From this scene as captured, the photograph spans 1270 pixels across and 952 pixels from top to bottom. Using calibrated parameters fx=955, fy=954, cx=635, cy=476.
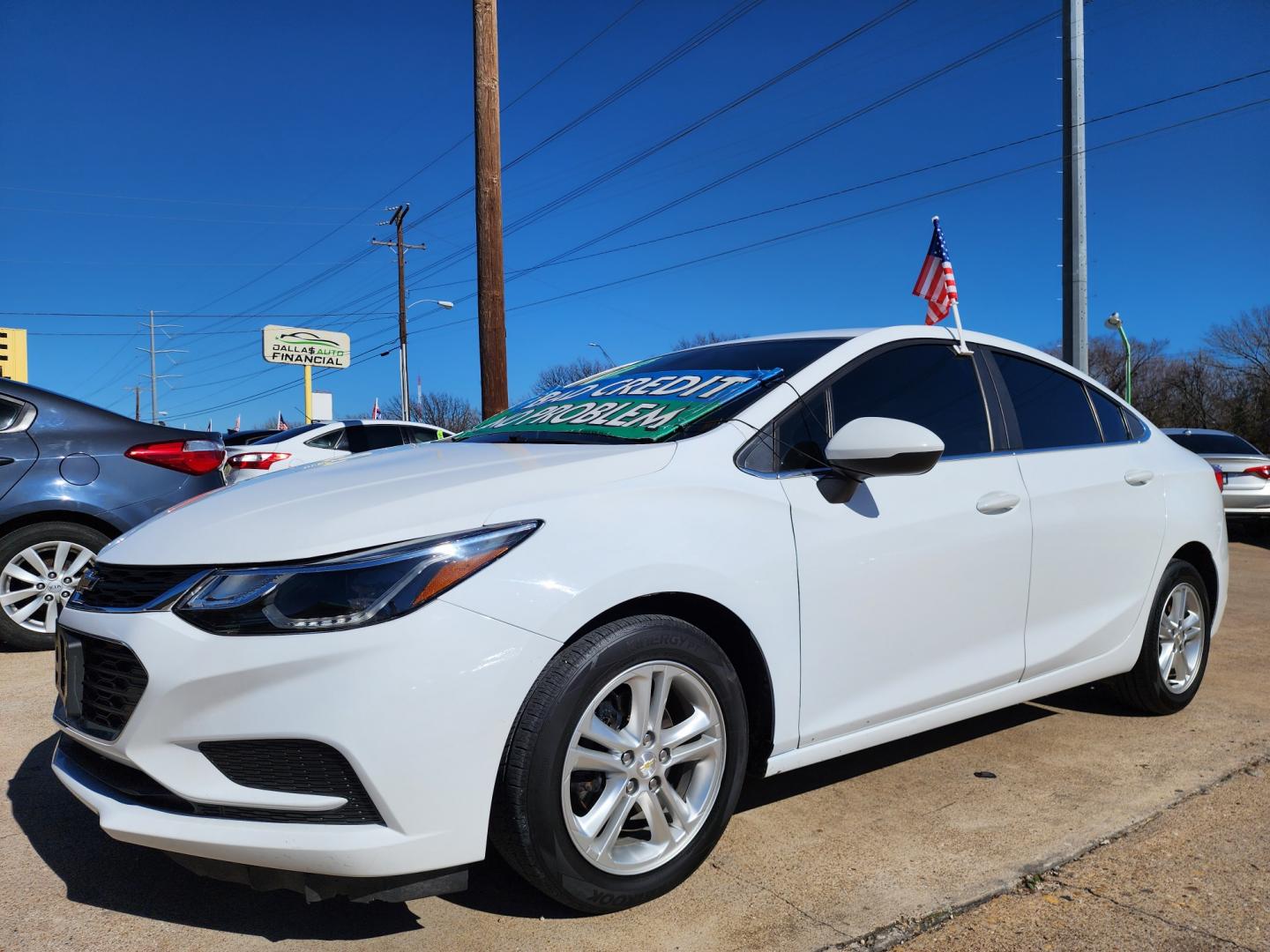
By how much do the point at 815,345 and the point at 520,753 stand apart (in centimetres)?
177

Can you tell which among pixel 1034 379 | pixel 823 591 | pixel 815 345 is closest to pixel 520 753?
pixel 823 591

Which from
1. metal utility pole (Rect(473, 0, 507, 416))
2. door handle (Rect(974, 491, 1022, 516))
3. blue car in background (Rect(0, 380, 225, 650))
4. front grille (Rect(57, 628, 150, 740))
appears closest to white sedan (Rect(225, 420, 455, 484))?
metal utility pole (Rect(473, 0, 507, 416))

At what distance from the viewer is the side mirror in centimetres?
273

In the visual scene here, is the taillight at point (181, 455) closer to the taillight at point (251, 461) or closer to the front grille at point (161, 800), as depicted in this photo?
the front grille at point (161, 800)

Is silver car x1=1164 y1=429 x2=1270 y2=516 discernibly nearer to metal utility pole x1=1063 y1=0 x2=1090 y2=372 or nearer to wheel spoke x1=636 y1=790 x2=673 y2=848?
metal utility pole x1=1063 y1=0 x2=1090 y2=372

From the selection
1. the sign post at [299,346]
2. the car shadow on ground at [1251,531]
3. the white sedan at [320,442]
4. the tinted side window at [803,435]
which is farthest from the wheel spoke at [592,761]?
the sign post at [299,346]

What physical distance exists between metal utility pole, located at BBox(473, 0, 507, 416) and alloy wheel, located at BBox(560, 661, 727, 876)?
7.72m

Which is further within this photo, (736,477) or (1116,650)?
(1116,650)

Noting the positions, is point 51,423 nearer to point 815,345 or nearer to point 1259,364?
point 815,345

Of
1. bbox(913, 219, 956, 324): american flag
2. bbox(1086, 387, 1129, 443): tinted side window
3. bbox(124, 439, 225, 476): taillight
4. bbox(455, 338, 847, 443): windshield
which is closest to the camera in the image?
bbox(455, 338, 847, 443): windshield

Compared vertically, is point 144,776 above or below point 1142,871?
above

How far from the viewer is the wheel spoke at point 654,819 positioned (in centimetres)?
243

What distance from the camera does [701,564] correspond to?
8.11 ft

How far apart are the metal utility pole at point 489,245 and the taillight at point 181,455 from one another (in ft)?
15.2
